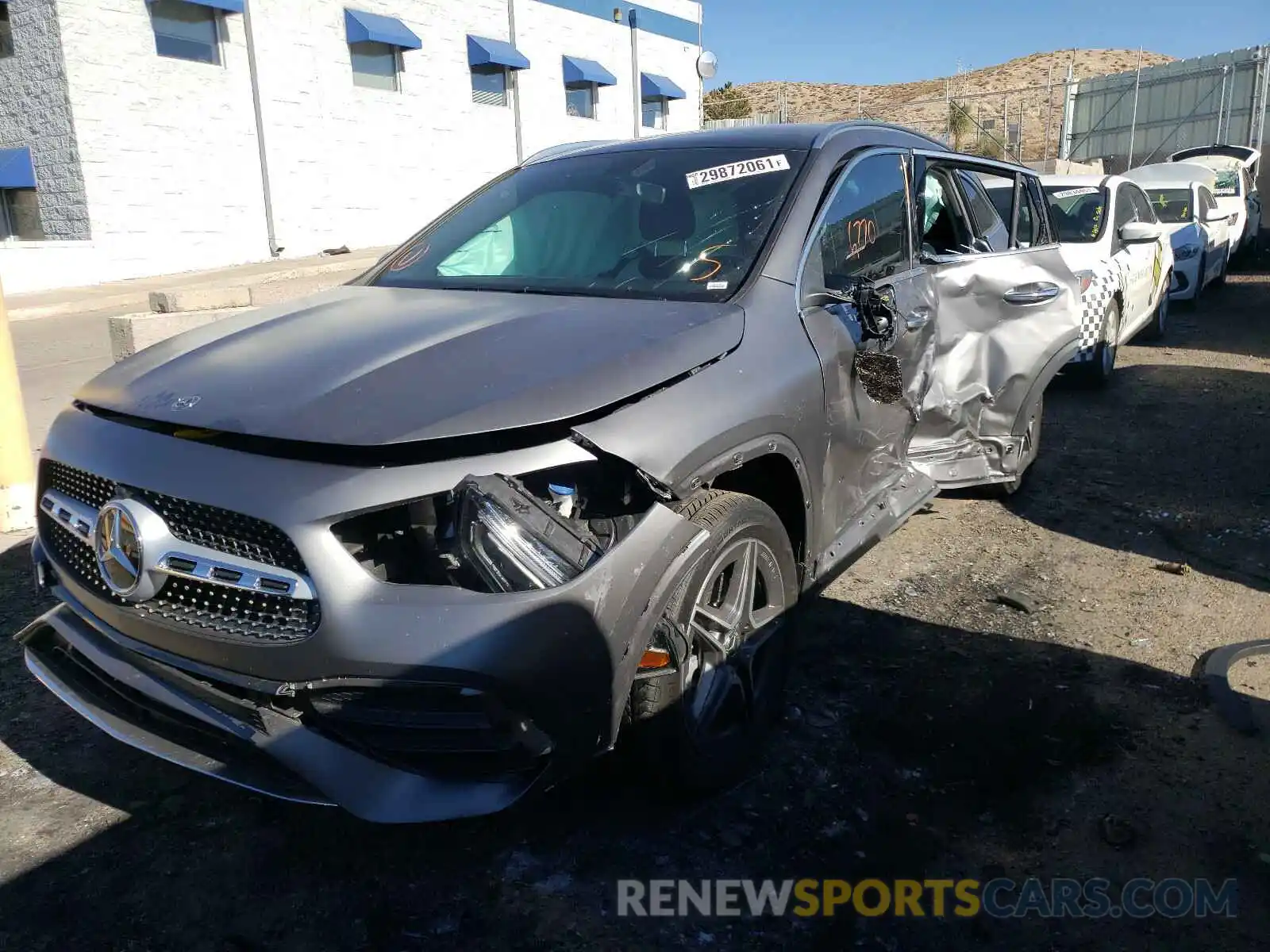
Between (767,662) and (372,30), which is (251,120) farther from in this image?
(767,662)

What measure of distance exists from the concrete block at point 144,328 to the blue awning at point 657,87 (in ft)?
71.1

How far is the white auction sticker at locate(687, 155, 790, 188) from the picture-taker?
3449 mm

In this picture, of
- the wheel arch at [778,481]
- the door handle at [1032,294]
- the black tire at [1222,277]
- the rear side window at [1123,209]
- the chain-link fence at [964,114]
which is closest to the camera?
the wheel arch at [778,481]

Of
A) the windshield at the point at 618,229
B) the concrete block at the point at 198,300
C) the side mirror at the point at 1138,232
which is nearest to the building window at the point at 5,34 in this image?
the concrete block at the point at 198,300

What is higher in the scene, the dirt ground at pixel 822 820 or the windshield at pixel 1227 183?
the windshield at pixel 1227 183

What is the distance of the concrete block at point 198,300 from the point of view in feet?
19.4

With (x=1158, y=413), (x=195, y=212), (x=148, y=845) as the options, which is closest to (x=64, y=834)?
(x=148, y=845)

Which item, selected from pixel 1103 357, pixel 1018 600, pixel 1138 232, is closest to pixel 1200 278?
pixel 1103 357

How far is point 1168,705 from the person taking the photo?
332cm

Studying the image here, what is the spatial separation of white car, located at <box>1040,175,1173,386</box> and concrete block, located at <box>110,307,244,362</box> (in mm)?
5965

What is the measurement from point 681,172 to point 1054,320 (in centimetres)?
243

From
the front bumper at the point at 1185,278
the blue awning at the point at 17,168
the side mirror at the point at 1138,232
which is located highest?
the blue awning at the point at 17,168

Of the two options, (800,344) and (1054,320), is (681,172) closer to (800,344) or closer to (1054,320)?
(800,344)

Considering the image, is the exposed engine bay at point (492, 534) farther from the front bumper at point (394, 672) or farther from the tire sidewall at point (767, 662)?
the tire sidewall at point (767, 662)
